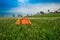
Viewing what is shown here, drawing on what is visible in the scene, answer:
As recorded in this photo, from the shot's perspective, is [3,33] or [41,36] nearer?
[41,36]

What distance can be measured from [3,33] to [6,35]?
717mm

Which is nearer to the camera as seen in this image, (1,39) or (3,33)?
(1,39)

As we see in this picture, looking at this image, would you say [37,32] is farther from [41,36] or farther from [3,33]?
[3,33]

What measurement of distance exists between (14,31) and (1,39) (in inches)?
63.0

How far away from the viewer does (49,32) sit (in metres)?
13.8

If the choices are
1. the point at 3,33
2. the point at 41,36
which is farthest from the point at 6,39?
the point at 41,36

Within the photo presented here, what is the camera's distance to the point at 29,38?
519 inches

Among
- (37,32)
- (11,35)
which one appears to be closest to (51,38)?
(37,32)

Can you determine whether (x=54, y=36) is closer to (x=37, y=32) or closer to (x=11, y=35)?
(x=37, y=32)

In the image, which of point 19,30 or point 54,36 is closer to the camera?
point 54,36

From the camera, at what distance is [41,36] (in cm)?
1341

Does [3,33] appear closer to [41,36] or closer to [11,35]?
[11,35]

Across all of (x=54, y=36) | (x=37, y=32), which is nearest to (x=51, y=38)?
(x=54, y=36)

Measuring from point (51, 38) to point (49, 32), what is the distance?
654mm
